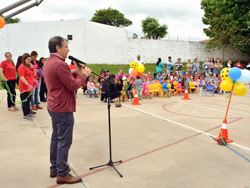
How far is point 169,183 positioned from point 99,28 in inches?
754

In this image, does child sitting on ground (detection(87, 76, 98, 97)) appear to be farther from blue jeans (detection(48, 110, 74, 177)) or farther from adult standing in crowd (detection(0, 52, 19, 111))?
blue jeans (detection(48, 110, 74, 177))

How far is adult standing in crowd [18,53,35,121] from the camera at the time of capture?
225 inches

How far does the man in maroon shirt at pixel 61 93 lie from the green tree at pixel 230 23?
25.2m

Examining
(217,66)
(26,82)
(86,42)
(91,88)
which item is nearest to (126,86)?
(91,88)

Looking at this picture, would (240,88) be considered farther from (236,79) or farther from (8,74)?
(8,74)

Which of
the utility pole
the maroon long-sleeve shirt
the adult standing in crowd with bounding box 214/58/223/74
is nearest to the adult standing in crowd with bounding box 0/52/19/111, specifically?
the utility pole

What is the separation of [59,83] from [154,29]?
4536 centimetres

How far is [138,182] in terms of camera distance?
2973 millimetres

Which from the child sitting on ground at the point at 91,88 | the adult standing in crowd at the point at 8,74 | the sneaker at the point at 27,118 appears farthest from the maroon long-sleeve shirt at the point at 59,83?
the child sitting on ground at the point at 91,88

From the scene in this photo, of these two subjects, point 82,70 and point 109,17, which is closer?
point 82,70

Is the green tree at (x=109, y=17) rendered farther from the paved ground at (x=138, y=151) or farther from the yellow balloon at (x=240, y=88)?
the yellow balloon at (x=240, y=88)

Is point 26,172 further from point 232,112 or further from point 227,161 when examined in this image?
point 232,112

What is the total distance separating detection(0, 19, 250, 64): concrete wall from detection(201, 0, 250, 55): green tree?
6025 mm

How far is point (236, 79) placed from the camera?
179 inches
